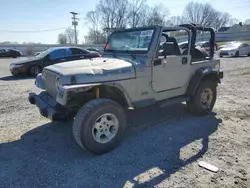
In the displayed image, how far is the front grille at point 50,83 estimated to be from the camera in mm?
3784

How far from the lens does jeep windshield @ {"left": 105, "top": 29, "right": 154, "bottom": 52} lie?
4156 millimetres

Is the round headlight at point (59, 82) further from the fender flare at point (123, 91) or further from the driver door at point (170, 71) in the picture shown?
the driver door at point (170, 71)

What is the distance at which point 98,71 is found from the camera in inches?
137

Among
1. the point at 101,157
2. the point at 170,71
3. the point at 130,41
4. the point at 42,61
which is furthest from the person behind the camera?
the point at 42,61

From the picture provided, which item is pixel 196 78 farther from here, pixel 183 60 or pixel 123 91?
pixel 123 91

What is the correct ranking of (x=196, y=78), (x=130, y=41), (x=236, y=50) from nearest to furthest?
1. (x=130, y=41)
2. (x=196, y=78)
3. (x=236, y=50)

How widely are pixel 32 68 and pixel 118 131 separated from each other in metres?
8.80

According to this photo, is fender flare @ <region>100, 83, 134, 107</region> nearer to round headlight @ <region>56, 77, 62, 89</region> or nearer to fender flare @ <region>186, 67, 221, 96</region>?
round headlight @ <region>56, 77, 62, 89</region>

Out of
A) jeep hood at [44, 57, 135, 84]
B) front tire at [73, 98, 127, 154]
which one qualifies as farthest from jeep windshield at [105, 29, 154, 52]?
front tire at [73, 98, 127, 154]

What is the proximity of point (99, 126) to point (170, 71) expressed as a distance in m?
1.85

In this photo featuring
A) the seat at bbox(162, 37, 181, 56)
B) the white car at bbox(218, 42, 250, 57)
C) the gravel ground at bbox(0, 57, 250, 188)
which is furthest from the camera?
the white car at bbox(218, 42, 250, 57)

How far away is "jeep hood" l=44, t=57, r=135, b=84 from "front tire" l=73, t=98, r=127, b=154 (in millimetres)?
357

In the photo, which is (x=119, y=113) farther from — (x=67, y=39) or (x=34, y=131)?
(x=67, y=39)

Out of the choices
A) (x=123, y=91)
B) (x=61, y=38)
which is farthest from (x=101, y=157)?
(x=61, y=38)
